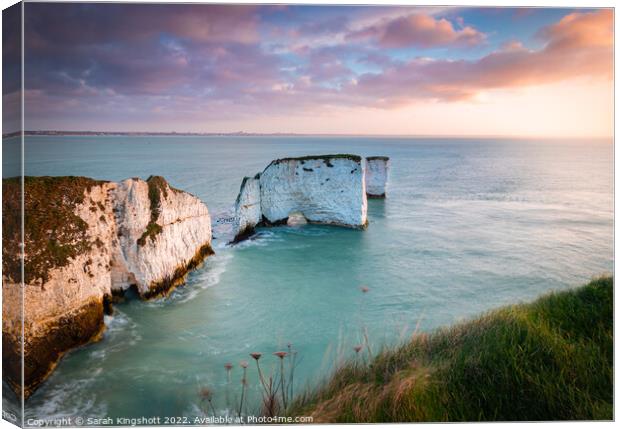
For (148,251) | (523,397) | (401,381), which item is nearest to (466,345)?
(523,397)

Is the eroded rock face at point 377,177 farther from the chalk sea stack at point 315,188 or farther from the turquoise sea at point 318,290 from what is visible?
the chalk sea stack at point 315,188

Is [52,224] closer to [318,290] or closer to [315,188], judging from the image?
[318,290]

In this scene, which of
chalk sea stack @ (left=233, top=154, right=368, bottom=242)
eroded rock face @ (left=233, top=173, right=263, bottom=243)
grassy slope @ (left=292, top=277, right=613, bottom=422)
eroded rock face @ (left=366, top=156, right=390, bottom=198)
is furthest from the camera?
eroded rock face @ (left=366, top=156, right=390, bottom=198)

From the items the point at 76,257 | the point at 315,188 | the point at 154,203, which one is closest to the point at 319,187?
the point at 315,188

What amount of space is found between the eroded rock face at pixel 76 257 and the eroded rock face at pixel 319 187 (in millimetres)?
6318

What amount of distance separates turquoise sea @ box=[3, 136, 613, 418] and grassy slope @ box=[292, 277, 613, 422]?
84 cm

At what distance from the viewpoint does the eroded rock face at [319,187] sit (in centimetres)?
1531

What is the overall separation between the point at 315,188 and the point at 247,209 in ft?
9.40

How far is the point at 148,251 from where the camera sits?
26.1 ft

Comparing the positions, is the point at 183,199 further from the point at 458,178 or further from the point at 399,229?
the point at 458,178

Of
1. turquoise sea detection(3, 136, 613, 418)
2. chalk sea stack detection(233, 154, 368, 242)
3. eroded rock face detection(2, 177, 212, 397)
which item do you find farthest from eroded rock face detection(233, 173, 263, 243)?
eroded rock face detection(2, 177, 212, 397)

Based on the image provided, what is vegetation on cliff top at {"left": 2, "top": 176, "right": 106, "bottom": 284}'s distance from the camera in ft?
18.8

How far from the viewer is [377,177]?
23.1 metres

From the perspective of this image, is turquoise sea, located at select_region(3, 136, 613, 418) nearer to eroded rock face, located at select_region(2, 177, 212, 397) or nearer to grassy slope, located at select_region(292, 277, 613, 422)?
eroded rock face, located at select_region(2, 177, 212, 397)
